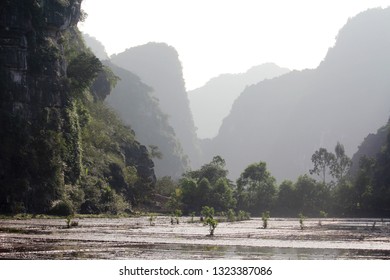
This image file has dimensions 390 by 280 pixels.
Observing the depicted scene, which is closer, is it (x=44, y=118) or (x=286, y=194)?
(x=44, y=118)

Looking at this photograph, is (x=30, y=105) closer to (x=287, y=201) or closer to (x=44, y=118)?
(x=44, y=118)

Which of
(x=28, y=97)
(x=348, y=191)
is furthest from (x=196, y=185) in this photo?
(x=28, y=97)

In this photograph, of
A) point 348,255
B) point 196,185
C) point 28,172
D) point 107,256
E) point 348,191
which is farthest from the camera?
point 348,191

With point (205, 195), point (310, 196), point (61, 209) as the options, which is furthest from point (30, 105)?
point (310, 196)

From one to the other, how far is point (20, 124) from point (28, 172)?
594cm

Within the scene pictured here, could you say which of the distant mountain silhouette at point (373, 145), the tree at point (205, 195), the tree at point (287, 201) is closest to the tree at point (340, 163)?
the tree at point (287, 201)

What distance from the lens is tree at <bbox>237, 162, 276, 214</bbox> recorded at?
103062mm

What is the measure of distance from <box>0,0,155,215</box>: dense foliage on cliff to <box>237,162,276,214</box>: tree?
31732 mm

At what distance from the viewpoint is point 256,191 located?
348 feet

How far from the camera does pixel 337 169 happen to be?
120 m

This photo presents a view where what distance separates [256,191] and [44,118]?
5432cm

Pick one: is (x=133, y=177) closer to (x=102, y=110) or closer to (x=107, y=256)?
(x=102, y=110)

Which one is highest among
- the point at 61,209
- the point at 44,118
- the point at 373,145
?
the point at 373,145

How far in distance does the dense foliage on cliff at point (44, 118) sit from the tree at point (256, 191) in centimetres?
3173
